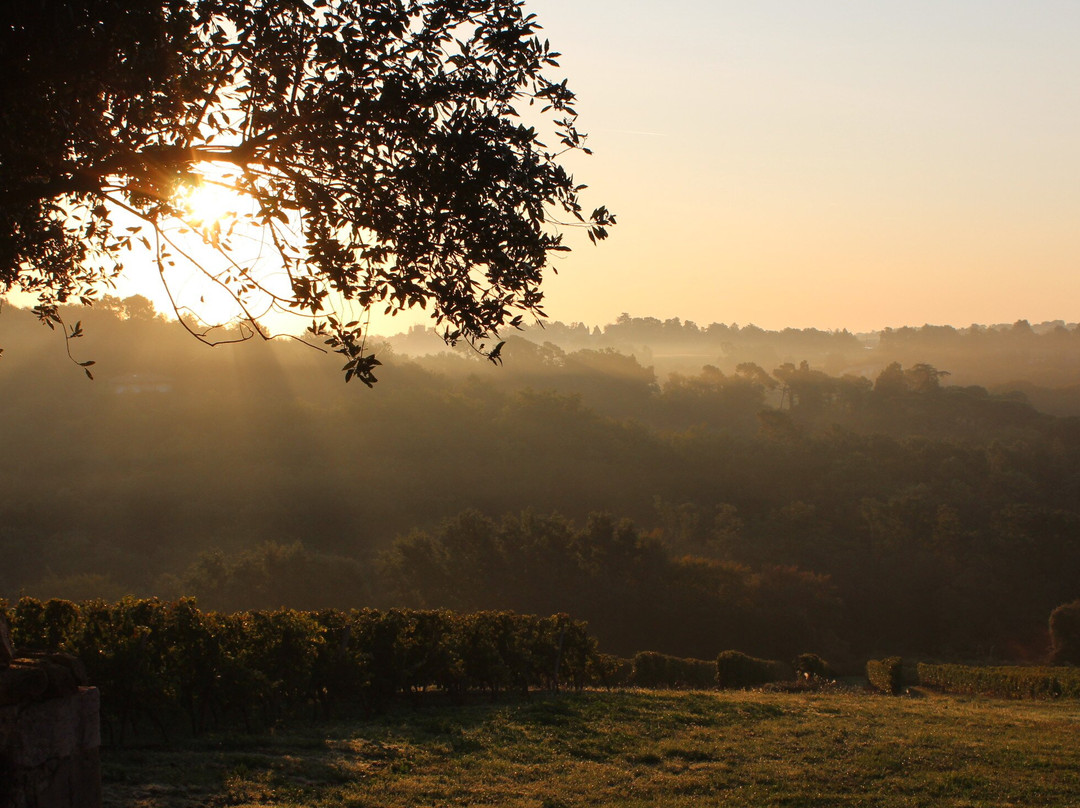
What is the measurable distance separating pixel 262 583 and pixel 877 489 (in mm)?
56156

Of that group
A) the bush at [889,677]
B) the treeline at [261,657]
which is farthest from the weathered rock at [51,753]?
the bush at [889,677]

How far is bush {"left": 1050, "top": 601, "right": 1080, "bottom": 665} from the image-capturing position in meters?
44.2

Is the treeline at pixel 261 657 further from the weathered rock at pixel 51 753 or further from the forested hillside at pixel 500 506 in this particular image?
the forested hillside at pixel 500 506

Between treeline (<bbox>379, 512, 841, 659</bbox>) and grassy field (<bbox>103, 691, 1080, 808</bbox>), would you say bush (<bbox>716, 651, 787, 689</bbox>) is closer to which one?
grassy field (<bbox>103, 691, 1080, 808</bbox>)

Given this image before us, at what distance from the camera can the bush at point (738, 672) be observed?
1139 inches

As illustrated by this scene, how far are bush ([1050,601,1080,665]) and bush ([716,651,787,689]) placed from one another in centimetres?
2260

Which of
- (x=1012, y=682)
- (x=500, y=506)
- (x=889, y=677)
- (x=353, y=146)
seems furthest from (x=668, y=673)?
(x=500, y=506)

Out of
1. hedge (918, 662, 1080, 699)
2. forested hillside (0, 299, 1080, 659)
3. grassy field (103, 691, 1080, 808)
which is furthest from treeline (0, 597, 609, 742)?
forested hillside (0, 299, 1080, 659)

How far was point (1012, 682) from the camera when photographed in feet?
89.4

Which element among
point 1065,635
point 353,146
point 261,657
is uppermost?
point 353,146

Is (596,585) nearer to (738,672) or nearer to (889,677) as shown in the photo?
(738,672)

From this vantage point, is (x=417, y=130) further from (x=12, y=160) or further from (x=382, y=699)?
(x=382, y=699)

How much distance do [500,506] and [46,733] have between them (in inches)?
2594

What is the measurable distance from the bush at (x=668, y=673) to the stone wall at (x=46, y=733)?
72.8ft
